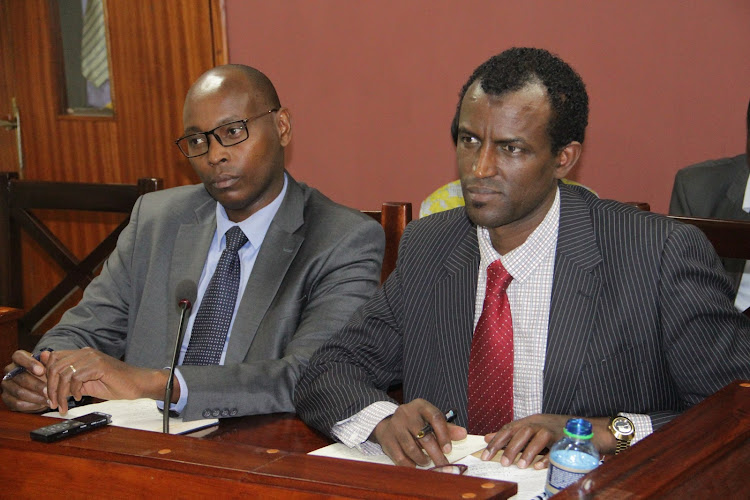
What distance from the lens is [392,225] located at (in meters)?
2.43

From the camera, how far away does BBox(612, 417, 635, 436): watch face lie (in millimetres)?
1510

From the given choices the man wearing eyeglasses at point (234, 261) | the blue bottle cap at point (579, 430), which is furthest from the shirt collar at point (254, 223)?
the blue bottle cap at point (579, 430)

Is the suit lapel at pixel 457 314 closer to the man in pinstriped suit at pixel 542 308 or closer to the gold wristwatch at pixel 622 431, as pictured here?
the man in pinstriped suit at pixel 542 308

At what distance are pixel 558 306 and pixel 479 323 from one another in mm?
175

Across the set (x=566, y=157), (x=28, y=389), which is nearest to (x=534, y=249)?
(x=566, y=157)

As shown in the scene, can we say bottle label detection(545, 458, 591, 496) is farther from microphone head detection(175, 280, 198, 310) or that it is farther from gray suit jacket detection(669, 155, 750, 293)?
gray suit jacket detection(669, 155, 750, 293)

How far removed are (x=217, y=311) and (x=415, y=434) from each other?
0.89 meters

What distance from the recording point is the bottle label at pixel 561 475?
3.58 feet

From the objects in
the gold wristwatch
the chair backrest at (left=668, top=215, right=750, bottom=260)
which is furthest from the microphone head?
the chair backrest at (left=668, top=215, right=750, bottom=260)

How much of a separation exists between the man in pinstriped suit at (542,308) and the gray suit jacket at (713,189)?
1145 millimetres

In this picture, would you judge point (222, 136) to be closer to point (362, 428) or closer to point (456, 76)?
point (362, 428)

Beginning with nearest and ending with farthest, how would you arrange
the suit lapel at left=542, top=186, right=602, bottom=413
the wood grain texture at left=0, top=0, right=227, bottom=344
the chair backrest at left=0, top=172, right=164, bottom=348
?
the suit lapel at left=542, top=186, right=602, bottom=413 → the chair backrest at left=0, top=172, right=164, bottom=348 → the wood grain texture at left=0, top=0, right=227, bottom=344

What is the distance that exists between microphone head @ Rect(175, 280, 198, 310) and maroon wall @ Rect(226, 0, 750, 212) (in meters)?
2.17

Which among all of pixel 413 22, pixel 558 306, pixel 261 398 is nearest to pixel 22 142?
pixel 413 22
